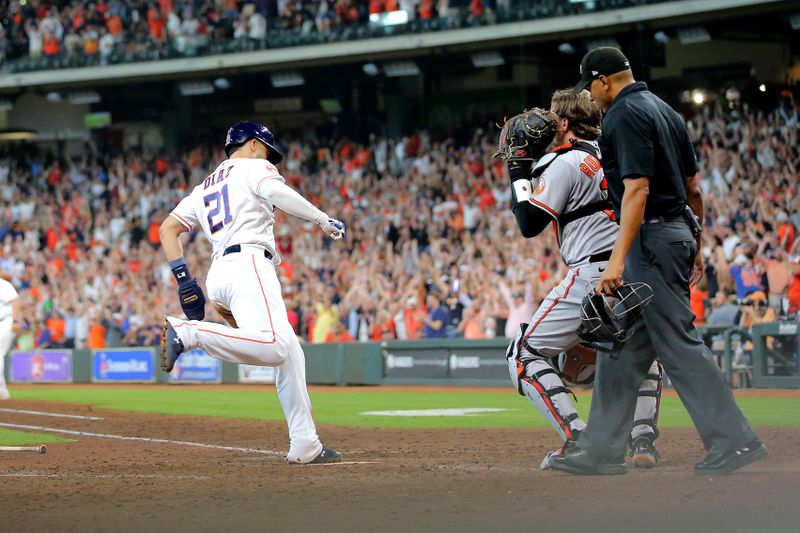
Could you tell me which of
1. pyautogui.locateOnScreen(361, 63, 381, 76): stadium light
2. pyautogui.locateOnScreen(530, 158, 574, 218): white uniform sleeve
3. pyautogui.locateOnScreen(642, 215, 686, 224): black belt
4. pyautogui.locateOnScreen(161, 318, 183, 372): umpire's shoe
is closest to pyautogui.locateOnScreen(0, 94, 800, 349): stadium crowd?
pyautogui.locateOnScreen(361, 63, 381, 76): stadium light

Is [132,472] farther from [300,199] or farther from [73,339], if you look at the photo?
[73,339]

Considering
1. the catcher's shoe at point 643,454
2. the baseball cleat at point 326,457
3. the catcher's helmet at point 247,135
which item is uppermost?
the catcher's helmet at point 247,135

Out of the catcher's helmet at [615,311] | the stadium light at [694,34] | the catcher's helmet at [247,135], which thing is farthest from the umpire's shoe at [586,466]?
the stadium light at [694,34]

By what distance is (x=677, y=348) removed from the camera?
18.5 feet

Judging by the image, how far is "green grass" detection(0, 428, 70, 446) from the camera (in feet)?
32.3

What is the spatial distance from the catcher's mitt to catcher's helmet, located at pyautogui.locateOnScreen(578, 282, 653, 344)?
39.6 inches

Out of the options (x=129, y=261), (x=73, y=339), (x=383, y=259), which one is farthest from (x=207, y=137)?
(x=383, y=259)

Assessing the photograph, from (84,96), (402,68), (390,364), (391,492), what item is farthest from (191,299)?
(84,96)

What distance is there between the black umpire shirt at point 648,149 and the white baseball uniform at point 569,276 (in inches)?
17.1

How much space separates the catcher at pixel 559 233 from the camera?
6273 mm

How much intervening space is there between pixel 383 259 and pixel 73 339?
7699 mm

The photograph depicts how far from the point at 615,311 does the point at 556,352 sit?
863 millimetres

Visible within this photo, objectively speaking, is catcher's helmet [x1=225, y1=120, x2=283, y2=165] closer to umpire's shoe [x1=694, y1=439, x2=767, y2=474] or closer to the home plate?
umpire's shoe [x1=694, y1=439, x2=767, y2=474]

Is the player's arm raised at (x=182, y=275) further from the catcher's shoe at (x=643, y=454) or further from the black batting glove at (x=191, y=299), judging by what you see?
the catcher's shoe at (x=643, y=454)
